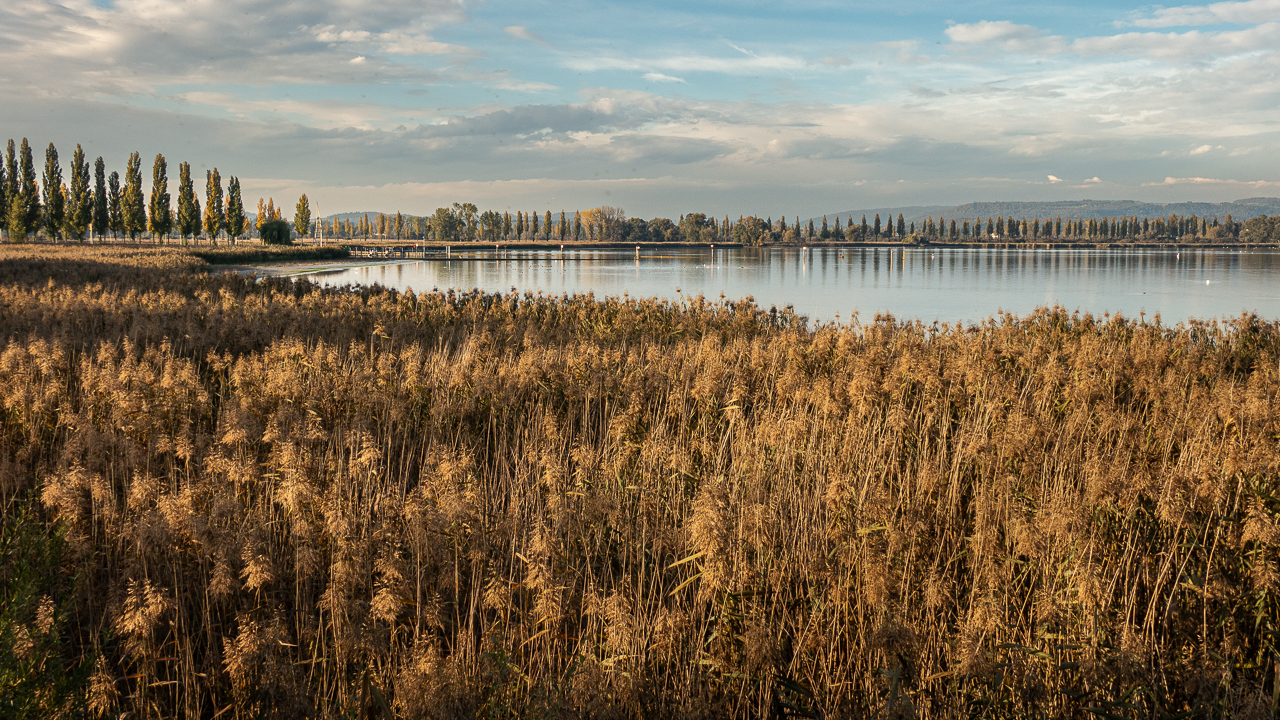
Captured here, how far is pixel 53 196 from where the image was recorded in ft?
239

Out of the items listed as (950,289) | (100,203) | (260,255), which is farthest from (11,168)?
(950,289)

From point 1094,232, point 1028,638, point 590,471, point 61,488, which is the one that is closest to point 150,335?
point 61,488

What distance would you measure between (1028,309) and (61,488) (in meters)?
28.0

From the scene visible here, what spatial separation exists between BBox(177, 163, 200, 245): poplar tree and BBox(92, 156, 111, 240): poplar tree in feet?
22.5

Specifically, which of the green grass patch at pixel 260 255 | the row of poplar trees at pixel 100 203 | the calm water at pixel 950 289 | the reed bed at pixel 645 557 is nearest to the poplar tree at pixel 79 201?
the row of poplar trees at pixel 100 203

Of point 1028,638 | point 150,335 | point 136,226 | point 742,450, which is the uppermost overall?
point 136,226

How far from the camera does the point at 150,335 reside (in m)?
9.91

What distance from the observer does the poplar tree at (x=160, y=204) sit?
269 feet

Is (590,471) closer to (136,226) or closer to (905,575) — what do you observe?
(905,575)

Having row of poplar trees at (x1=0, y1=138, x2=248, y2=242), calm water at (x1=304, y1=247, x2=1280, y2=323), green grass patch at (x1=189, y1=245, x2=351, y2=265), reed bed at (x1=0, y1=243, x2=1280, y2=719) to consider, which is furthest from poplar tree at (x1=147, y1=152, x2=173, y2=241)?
reed bed at (x1=0, y1=243, x2=1280, y2=719)

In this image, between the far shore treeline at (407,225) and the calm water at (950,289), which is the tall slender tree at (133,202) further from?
the calm water at (950,289)

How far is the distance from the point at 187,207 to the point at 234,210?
551 cm

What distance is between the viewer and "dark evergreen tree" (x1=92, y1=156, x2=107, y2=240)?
256ft

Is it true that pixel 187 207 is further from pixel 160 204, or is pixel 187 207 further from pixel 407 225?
pixel 407 225
